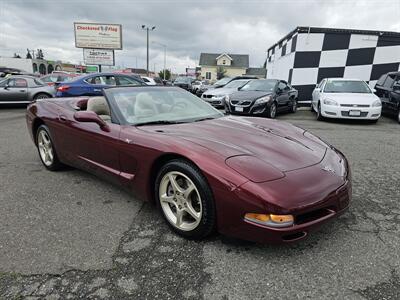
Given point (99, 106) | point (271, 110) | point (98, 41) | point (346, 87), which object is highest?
point (98, 41)

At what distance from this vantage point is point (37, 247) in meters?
2.17

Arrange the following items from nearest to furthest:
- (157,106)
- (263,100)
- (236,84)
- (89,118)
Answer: (89,118) < (157,106) < (263,100) < (236,84)

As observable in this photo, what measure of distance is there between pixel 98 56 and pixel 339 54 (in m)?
18.2

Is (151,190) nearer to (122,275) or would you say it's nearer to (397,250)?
(122,275)

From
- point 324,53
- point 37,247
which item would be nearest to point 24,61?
point 324,53

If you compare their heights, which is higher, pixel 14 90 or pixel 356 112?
pixel 356 112

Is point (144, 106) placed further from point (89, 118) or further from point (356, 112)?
point (356, 112)

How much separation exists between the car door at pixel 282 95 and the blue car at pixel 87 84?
4374 millimetres

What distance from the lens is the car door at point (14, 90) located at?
35.1 feet

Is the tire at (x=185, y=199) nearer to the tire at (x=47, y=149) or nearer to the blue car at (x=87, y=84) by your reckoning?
the tire at (x=47, y=149)

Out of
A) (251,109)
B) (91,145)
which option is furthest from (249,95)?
(91,145)

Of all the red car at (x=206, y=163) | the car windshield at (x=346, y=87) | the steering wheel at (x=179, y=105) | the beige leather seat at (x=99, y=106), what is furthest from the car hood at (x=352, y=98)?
the beige leather seat at (x=99, y=106)

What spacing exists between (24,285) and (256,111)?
7201 millimetres

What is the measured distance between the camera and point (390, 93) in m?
8.81
